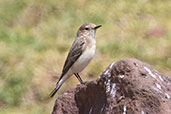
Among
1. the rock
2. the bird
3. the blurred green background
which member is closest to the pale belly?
the bird

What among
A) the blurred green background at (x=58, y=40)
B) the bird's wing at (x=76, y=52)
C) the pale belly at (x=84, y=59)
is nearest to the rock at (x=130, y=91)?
the pale belly at (x=84, y=59)

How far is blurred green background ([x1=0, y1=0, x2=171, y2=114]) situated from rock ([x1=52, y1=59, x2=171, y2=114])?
137 inches

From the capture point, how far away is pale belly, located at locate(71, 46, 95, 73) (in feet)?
24.0

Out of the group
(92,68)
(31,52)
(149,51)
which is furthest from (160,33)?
(31,52)

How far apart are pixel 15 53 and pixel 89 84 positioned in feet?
16.7

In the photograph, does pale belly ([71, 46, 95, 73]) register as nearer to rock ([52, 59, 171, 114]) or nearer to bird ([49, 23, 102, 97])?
bird ([49, 23, 102, 97])

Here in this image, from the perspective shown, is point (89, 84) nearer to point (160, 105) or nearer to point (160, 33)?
point (160, 105)

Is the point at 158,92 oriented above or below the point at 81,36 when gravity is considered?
below

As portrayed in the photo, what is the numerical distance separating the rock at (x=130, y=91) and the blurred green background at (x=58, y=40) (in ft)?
11.4

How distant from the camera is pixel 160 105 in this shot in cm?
454

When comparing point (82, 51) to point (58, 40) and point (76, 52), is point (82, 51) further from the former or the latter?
point (58, 40)

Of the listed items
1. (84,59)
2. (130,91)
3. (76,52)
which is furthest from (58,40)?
(130,91)

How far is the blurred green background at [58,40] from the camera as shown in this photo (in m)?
9.23

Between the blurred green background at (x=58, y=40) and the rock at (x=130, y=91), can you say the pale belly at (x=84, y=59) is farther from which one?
the rock at (x=130, y=91)
